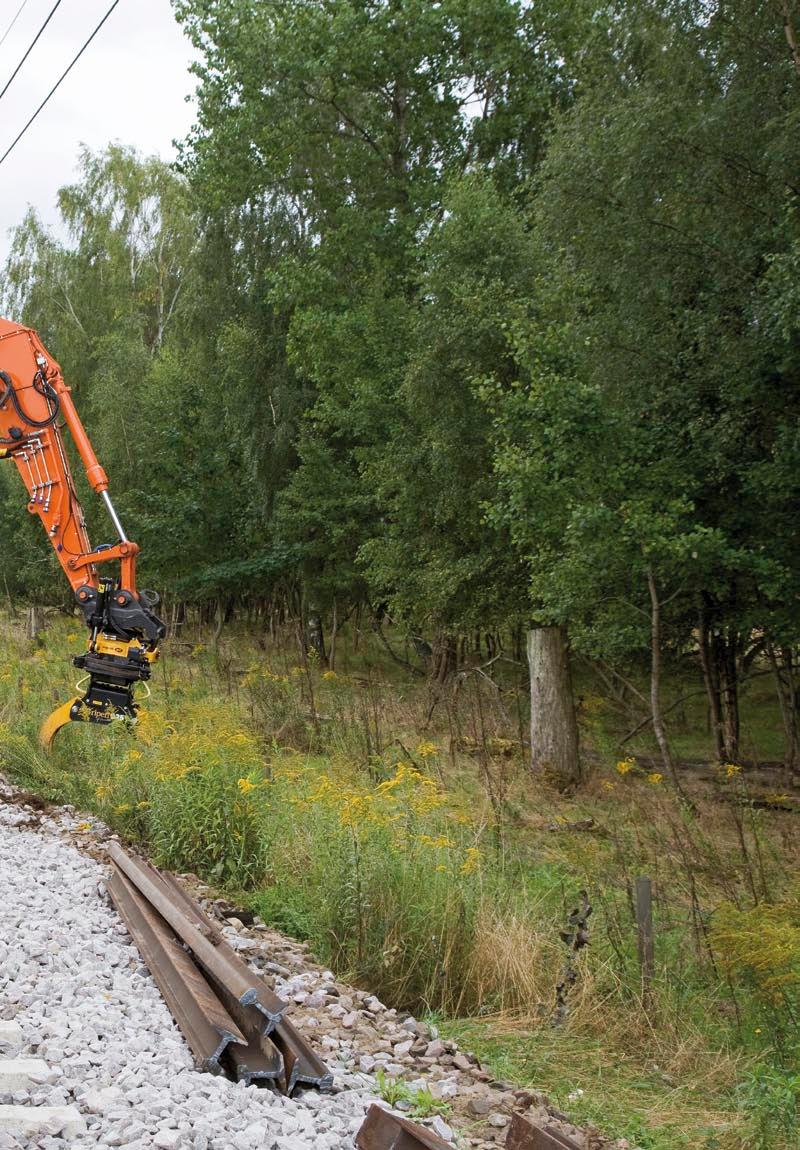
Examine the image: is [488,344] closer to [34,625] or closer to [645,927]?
[645,927]

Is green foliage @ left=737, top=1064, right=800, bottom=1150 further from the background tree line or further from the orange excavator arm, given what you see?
the orange excavator arm

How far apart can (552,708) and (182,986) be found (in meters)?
10.4

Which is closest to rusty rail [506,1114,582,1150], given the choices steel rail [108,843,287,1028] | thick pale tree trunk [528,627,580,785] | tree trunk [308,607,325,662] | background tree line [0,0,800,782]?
steel rail [108,843,287,1028]

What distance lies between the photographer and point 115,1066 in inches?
161

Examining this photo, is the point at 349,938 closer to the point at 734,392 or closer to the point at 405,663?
the point at 734,392

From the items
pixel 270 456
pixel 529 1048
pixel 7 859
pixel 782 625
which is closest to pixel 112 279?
pixel 270 456

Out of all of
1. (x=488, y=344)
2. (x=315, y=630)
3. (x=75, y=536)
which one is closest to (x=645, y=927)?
(x=75, y=536)

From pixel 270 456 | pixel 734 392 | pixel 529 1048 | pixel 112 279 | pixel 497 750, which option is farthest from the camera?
pixel 112 279

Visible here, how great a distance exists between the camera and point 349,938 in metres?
6.12

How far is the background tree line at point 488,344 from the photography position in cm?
1162

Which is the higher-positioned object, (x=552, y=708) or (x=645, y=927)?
(x=552, y=708)

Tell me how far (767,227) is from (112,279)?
2817cm

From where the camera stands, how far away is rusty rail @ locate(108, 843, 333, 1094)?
165 inches

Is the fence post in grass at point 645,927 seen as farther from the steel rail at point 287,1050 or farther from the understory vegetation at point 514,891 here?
the steel rail at point 287,1050
